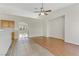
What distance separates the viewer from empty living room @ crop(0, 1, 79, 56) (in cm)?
496

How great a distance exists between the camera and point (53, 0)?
6.48 feet

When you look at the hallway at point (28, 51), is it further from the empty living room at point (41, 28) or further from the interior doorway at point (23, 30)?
the interior doorway at point (23, 30)

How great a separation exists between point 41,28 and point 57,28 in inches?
133

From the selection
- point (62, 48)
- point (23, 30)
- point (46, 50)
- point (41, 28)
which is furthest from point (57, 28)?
point (46, 50)

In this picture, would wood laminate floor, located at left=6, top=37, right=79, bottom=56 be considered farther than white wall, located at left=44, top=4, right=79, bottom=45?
No

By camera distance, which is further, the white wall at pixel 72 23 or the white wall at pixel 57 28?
the white wall at pixel 57 28

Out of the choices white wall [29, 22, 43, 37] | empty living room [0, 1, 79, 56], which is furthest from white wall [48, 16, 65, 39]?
white wall [29, 22, 43, 37]

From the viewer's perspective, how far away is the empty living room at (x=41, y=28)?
16.3 ft

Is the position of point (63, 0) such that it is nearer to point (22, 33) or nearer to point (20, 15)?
point (20, 15)

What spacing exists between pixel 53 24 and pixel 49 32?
1295mm

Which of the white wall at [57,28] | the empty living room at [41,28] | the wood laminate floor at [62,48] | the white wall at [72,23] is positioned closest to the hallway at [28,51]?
the empty living room at [41,28]

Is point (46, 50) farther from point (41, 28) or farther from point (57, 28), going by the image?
point (41, 28)

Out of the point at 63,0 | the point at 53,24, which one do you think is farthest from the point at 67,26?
the point at 63,0

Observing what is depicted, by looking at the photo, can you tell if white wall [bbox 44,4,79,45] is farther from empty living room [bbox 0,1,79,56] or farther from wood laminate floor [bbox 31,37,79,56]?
wood laminate floor [bbox 31,37,79,56]
